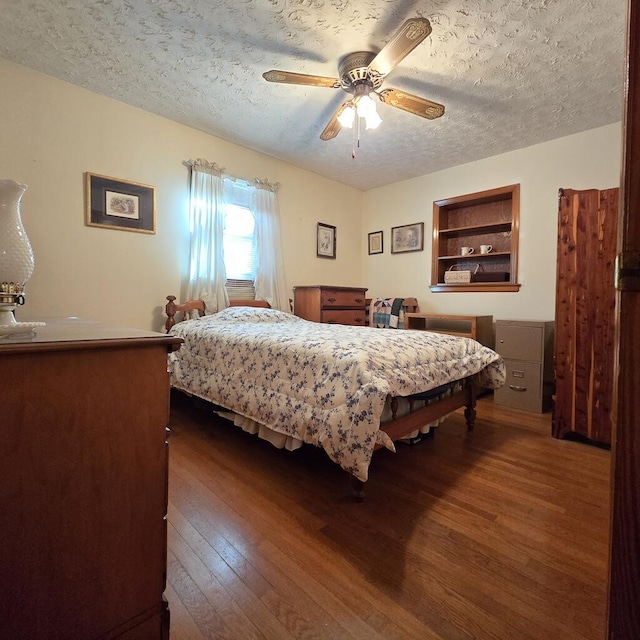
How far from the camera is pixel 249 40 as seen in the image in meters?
1.97

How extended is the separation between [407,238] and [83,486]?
4.19 meters

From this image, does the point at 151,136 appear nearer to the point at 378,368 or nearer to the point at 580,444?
the point at 378,368

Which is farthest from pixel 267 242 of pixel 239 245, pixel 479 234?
pixel 479 234

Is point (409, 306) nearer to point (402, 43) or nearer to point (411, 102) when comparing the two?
point (411, 102)

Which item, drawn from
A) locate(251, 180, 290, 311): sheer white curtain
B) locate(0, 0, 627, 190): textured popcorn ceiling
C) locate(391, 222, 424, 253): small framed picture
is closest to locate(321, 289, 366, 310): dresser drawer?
locate(251, 180, 290, 311): sheer white curtain

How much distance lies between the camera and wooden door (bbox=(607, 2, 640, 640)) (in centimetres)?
44

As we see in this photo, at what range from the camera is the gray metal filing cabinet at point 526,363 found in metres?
2.85

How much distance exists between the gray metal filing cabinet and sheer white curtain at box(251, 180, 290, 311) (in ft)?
7.41

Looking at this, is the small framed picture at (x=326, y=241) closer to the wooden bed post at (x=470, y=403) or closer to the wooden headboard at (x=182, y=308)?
the wooden headboard at (x=182, y=308)

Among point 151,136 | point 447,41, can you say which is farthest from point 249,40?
point 151,136

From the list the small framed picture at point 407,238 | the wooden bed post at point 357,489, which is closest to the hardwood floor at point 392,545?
the wooden bed post at point 357,489

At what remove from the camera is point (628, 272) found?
1.42ft

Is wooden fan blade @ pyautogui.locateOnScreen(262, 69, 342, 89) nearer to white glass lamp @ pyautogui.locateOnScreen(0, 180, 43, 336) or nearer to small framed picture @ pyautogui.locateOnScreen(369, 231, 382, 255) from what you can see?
white glass lamp @ pyautogui.locateOnScreen(0, 180, 43, 336)

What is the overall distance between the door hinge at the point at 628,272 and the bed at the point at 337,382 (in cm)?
103
